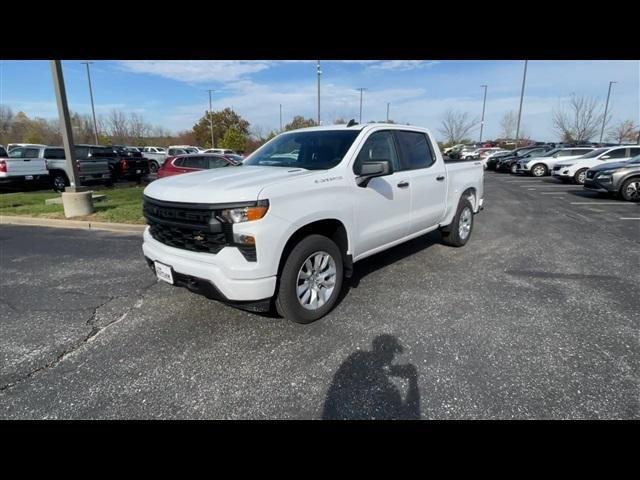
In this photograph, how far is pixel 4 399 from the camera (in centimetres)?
235

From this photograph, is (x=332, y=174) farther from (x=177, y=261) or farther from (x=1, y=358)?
(x=1, y=358)

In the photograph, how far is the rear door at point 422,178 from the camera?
14.5 ft

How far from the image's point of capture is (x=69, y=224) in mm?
7676

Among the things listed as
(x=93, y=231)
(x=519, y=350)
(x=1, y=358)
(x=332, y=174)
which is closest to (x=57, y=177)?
(x=93, y=231)

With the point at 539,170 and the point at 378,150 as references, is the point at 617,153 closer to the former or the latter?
the point at 539,170

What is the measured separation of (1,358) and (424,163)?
4939mm

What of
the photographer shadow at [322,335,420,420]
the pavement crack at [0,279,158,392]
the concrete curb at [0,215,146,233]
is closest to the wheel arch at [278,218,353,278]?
the photographer shadow at [322,335,420,420]

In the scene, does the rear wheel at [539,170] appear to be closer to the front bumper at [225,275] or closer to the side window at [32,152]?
the front bumper at [225,275]

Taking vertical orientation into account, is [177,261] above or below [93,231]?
above

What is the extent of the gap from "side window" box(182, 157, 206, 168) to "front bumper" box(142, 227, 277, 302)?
1005cm
